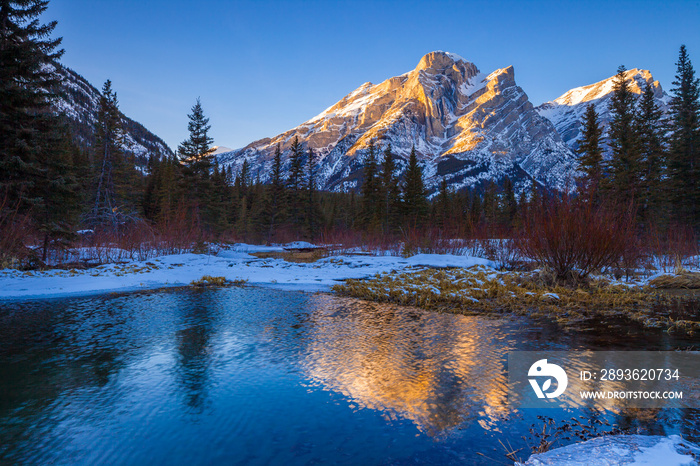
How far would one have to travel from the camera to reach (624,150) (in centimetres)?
2906

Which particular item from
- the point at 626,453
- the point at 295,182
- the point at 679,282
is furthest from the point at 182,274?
the point at 295,182

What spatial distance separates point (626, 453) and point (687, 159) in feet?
123

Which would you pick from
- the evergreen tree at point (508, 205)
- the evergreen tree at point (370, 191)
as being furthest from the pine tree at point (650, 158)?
the evergreen tree at point (370, 191)

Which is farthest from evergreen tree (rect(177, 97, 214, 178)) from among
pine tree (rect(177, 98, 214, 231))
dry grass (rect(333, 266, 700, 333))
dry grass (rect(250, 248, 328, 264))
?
dry grass (rect(333, 266, 700, 333))

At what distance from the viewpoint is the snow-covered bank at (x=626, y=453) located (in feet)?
9.02

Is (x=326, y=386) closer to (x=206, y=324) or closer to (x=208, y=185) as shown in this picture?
(x=206, y=324)

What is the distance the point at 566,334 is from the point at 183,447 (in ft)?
23.0

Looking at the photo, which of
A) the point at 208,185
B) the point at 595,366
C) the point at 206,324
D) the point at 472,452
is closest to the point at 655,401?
the point at 595,366

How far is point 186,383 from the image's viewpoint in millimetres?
5047

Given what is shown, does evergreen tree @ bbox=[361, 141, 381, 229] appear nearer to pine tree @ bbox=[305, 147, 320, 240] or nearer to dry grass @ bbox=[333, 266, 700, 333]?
pine tree @ bbox=[305, 147, 320, 240]

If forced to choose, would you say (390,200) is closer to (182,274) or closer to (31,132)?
(182,274)

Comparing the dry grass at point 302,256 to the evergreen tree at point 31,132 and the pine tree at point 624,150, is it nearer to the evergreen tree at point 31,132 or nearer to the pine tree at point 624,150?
the evergreen tree at point 31,132

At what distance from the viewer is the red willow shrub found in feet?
36.6

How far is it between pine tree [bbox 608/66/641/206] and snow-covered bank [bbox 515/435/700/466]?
26999 millimetres
